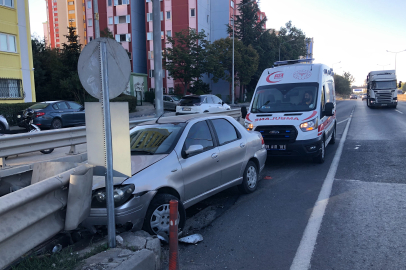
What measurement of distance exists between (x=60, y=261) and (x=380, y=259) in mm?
3335

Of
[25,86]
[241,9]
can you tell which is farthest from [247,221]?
[241,9]

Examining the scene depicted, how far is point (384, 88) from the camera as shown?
105 feet

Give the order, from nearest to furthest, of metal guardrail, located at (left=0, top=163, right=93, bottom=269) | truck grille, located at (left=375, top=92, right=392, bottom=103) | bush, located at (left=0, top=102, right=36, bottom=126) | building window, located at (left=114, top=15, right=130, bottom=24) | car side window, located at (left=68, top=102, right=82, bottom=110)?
metal guardrail, located at (left=0, top=163, right=93, bottom=269), car side window, located at (left=68, top=102, right=82, bottom=110), bush, located at (left=0, top=102, right=36, bottom=126), truck grille, located at (left=375, top=92, right=392, bottom=103), building window, located at (left=114, top=15, right=130, bottom=24)

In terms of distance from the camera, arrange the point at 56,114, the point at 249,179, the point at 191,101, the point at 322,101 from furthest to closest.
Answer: the point at 191,101 < the point at 56,114 < the point at 322,101 < the point at 249,179

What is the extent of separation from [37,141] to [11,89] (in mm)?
18146

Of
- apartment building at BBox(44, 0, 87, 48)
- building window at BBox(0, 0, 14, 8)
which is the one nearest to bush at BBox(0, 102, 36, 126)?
building window at BBox(0, 0, 14, 8)

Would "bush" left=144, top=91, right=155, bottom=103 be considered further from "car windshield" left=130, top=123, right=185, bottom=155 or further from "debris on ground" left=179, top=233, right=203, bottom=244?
"debris on ground" left=179, top=233, right=203, bottom=244

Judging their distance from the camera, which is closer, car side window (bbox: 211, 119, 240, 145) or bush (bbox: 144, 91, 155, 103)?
car side window (bbox: 211, 119, 240, 145)

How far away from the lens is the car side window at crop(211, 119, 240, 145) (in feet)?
19.3

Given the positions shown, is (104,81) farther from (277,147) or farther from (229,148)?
(277,147)

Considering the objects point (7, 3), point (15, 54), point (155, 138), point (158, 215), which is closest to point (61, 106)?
point (15, 54)

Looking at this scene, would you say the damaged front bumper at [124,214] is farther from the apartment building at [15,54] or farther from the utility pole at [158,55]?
the apartment building at [15,54]

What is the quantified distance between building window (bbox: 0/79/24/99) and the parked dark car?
8954 mm

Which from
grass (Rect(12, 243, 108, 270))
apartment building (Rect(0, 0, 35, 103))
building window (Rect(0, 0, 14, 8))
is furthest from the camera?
apartment building (Rect(0, 0, 35, 103))
